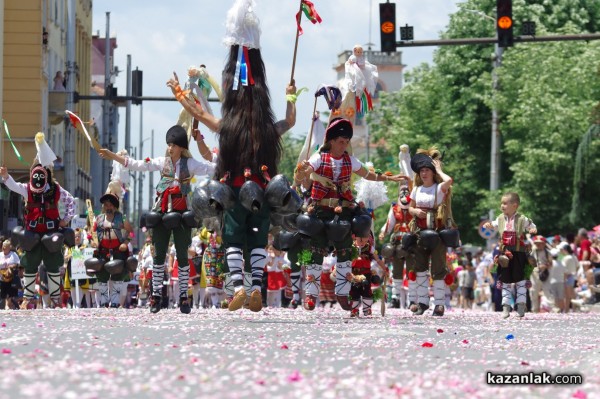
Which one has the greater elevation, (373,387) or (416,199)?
(416,199)

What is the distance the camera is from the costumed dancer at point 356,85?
20.8 m

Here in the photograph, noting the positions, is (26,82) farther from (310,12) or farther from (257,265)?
(257,265)

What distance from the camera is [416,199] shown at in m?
19.9

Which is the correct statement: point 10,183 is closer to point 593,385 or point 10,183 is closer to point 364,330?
point 364,330

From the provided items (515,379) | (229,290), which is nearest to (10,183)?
(229,290)

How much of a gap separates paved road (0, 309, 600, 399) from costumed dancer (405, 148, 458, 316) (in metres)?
3.58

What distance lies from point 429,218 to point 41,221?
4.87 metres

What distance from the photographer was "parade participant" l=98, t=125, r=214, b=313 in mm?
18156

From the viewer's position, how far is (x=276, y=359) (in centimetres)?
1062

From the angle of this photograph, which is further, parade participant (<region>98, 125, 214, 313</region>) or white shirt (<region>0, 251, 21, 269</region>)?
white shirt (<region>0, 251, 21, 269</region>)

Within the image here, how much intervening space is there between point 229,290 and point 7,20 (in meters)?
36.9

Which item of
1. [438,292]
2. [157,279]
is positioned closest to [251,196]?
[157,279]

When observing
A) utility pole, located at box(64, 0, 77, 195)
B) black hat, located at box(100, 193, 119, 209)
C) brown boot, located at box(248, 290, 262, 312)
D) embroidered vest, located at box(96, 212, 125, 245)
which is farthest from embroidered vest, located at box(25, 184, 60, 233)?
utility pole, located at box(64, 0, 77, 195)

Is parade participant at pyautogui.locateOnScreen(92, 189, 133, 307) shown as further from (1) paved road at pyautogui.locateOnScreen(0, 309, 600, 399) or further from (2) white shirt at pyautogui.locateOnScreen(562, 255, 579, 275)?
(2) white shirt at pyautogui.locateOnScreen(562, 255, 579, 275)
